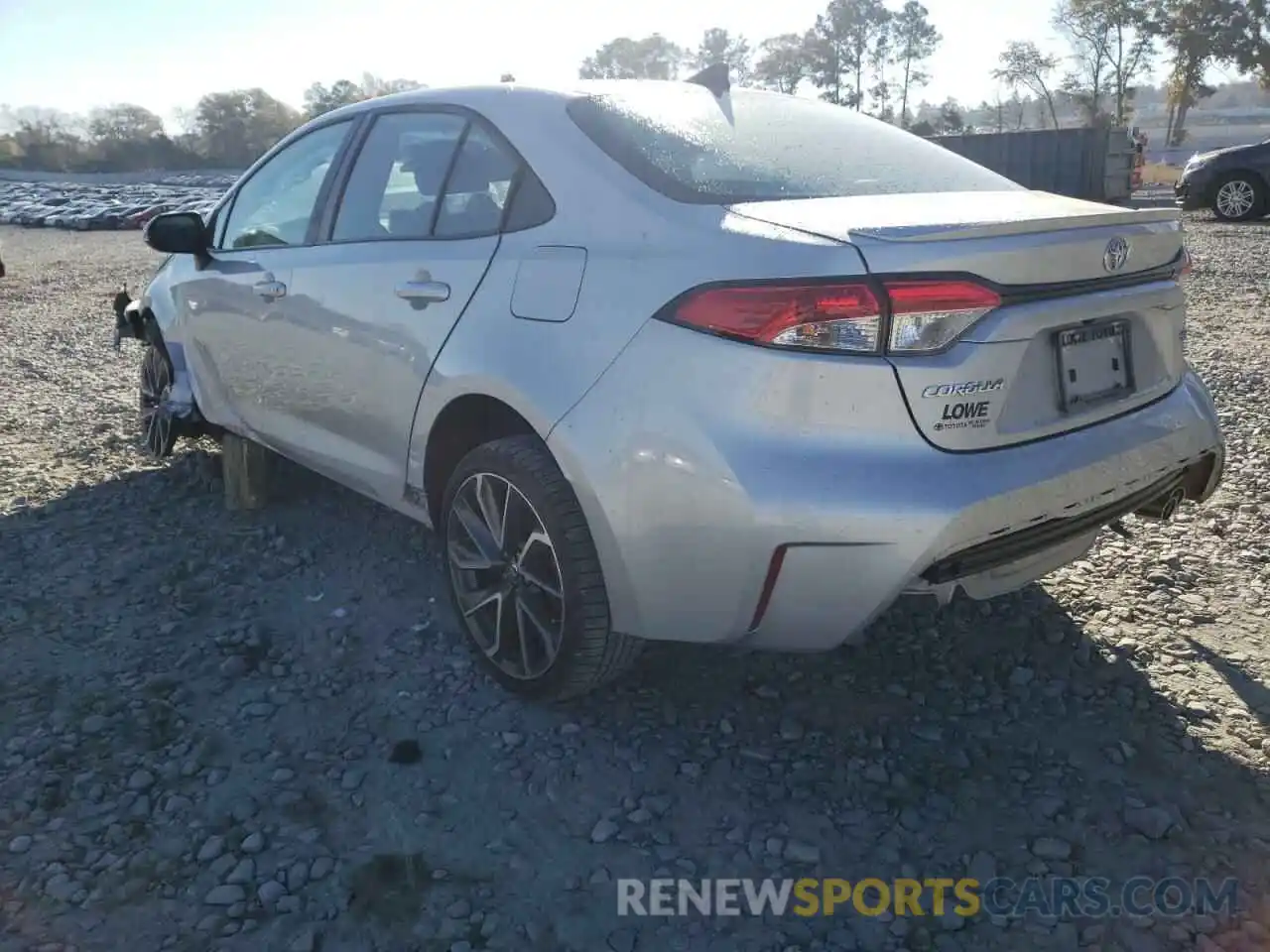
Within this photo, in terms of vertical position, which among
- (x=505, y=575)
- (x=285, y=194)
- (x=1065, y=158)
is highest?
(x=1065, y=158)

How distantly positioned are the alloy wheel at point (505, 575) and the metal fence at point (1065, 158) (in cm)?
1989

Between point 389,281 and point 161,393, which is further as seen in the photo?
point 161,393

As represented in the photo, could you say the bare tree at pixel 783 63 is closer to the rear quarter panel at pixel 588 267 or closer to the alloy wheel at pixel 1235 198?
the alloy wheel at pixel 1235 198

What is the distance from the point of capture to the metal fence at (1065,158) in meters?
20.4

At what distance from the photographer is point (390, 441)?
315cm

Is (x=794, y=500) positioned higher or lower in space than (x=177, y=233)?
lower

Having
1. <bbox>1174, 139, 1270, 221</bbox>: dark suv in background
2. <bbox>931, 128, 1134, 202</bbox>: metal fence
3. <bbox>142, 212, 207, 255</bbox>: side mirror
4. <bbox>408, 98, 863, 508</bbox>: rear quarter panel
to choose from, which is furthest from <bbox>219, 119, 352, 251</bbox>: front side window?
<bbox>931, 128, 1134, 202</bbox>: metal fence

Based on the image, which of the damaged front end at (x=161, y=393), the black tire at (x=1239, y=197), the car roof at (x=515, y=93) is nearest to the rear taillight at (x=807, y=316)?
the car roof at (x=515, y=93)

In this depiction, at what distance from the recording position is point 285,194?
12.6 feet

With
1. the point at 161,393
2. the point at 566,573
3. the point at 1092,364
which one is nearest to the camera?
the point at 1092,364

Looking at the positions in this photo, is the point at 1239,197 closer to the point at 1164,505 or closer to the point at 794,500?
the point at 1164,505

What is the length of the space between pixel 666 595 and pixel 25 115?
119 m

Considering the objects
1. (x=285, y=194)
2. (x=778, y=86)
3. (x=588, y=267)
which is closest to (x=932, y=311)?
(x=588, y=267)

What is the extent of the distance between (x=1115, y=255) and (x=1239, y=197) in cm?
1613
